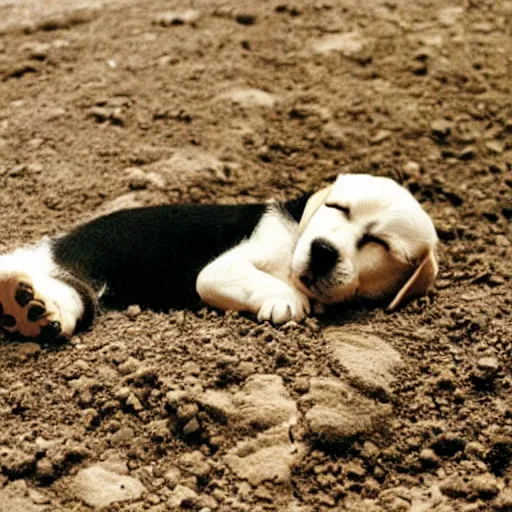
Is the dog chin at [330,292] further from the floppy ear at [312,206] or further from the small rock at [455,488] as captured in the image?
the small rock at [455,488]

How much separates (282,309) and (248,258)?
32cm

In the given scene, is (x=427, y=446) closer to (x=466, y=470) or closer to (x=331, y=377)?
(x=466, y=470)

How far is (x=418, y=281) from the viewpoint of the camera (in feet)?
14.8

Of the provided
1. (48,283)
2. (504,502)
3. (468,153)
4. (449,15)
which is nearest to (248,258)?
(48,283)

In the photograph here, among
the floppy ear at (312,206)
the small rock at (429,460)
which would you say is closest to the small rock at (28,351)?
the floppy ear at (312,206)

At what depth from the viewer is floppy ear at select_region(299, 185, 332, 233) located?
15.3 ft

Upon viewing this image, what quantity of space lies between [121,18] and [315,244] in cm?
385

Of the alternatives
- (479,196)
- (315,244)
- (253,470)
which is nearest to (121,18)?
(479,196)

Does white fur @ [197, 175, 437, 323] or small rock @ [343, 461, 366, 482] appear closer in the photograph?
small rock @ [343, 461, 366, 482]

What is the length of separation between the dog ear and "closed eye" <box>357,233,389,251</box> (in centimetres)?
19

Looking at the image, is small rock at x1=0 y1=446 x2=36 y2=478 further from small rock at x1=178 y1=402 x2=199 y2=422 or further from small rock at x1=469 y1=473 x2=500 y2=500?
small rock at x1=469 y1=473 x2=500 y2=500

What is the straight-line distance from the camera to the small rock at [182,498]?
3.38 metres

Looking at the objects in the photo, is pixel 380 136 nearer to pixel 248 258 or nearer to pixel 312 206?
pixel 312 206

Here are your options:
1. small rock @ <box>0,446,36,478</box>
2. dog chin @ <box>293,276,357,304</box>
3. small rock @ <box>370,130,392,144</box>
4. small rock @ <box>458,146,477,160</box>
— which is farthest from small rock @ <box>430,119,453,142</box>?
small rock @ <box>0,446,36,478</box>
